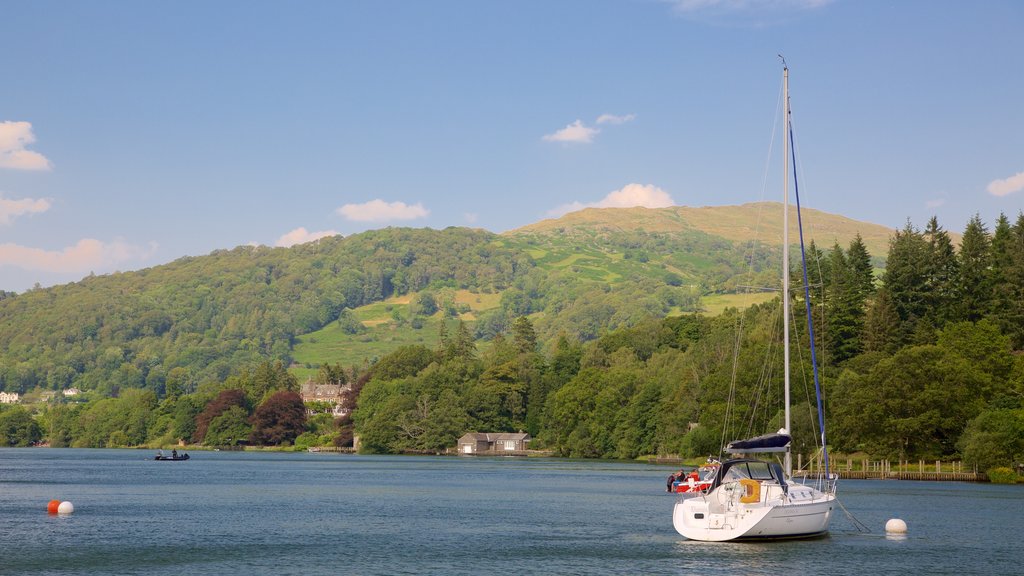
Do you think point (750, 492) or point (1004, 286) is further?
point (1004, 286)

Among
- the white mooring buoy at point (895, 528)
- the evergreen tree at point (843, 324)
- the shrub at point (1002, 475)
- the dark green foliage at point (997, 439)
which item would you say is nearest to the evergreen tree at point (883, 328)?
the evergreen tree at point (843, 324)

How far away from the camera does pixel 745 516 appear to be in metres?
47.3

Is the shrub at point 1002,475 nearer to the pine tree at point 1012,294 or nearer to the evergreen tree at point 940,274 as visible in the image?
the pine tree at point 1012,294

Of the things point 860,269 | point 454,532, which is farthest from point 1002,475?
point 860,269

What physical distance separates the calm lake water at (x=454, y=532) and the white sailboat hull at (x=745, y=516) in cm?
80

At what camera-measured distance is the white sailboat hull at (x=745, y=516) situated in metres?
47.5

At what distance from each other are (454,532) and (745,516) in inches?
696

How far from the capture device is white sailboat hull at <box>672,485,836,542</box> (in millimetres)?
47500

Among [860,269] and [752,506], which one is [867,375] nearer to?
[860,269]

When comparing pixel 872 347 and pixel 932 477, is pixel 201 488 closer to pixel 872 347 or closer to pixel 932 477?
pixel 932 477

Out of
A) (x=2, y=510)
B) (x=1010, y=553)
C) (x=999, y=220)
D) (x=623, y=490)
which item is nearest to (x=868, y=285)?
(x=999, y=220)

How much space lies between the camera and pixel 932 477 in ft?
336

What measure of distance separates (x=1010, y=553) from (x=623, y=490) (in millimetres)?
43461

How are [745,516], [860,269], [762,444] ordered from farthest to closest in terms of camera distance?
[860,269] < [762,444] < [745,516]
